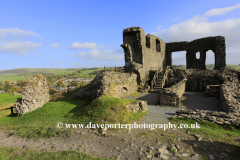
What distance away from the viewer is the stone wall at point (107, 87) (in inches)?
524

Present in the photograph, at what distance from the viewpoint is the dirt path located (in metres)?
4.54

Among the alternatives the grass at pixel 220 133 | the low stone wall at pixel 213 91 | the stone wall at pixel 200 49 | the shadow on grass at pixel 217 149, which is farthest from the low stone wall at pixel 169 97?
the stone wall at pixel 200 49

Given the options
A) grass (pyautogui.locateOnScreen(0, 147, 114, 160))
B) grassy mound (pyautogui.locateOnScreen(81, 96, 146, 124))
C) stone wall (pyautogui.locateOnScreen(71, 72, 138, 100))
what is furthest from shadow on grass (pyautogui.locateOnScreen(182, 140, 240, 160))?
stone wall (pyautogui.locateOnScreen(71, 72, 138, 100))

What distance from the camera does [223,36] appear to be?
2411 centimetres

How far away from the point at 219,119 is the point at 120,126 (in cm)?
571

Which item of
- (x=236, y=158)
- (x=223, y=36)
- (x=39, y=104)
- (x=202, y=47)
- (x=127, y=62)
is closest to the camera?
(x=236, y=158)

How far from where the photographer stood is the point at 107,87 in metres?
13.5

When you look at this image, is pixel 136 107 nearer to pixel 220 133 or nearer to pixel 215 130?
pixel 215 130

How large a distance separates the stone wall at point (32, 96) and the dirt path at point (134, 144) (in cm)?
403

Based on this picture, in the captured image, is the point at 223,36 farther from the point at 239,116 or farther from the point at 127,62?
the point at 239,116

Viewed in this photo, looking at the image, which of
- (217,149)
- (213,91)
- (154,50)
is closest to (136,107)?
(217,149)

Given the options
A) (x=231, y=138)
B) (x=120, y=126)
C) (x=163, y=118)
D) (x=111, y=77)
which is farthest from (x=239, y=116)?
(x=111, y=77)

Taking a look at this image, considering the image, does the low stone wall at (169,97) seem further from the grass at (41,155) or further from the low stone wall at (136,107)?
the grass at (41,155)

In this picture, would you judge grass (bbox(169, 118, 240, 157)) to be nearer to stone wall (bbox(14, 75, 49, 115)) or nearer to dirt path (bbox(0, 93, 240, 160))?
dirt path (bbox(0, 93, 240, 160))
